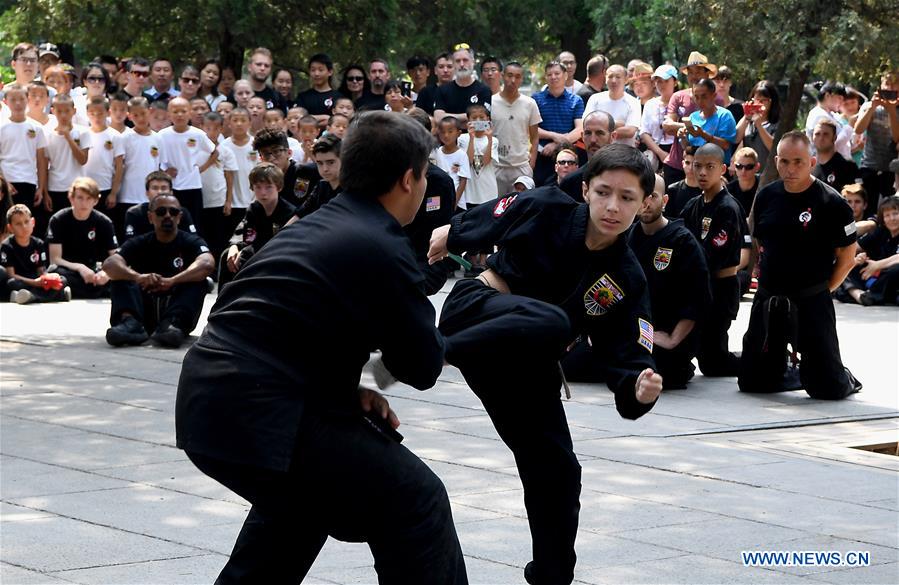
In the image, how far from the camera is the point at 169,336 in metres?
11.2

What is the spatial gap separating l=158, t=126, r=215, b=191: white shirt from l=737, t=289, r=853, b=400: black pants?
719cm

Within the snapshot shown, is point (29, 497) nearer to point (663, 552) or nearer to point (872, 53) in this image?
point (663, 552)

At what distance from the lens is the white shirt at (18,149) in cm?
1436

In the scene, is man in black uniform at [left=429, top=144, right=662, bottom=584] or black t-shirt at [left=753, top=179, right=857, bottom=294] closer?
man in black uniform at [left=429, top=144, right=662, bottom=584]

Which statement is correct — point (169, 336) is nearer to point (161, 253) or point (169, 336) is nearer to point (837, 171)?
point (161, 253)

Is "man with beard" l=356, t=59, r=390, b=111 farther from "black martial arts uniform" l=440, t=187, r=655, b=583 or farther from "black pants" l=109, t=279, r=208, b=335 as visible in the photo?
"black martial arts uniform" l=440, t=187, r=655, b=583

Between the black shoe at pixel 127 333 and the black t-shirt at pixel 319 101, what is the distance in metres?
5.17

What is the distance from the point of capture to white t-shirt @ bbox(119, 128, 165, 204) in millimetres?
14852

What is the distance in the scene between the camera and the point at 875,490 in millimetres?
6863

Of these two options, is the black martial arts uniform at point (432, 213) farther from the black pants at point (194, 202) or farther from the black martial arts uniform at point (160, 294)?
the black pants at point (194, 202)

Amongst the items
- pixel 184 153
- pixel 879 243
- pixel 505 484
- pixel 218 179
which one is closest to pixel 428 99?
pixel 218 179

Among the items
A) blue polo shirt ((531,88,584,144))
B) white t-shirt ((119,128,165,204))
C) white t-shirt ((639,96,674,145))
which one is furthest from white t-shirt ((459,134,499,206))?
white t-shirt ((119,128,165,204))

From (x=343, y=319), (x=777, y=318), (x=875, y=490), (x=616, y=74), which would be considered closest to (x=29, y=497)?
(x=343, y=319)

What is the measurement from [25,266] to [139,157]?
6.25ft
